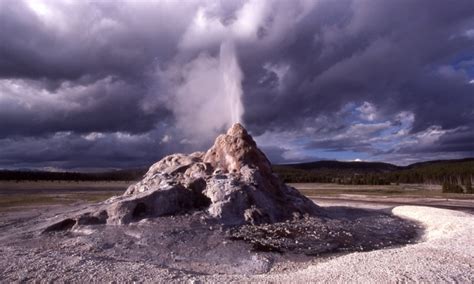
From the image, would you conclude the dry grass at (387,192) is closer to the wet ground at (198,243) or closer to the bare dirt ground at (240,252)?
the bare dirt ground at (240,252)

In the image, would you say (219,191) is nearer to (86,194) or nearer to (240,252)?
(240,252)

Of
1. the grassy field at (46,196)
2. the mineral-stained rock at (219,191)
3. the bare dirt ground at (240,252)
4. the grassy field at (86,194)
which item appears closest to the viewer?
the bare dirt ground at (240,252)

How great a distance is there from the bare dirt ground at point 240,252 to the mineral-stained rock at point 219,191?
1.19 m

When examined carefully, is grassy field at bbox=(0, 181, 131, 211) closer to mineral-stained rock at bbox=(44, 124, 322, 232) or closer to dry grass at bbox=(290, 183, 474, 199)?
mineral-stained rock at bbox=(44, 124, 322, 232)

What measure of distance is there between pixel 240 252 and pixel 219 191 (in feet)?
21.9

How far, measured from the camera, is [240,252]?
742 inches

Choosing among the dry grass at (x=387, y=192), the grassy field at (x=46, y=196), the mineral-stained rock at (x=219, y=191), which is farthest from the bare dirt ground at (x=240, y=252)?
the dry grass at (x=387, y=192)

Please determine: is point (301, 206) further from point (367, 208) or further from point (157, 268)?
point (157, 268)

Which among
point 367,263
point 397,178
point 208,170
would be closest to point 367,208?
point 208,170

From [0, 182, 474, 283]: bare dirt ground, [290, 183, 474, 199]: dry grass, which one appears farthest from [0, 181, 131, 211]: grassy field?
[290, 183, 474, 199]: dry grass

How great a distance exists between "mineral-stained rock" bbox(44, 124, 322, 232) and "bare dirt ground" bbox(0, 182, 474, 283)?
1.19m

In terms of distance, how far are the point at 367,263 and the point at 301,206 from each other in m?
13.9

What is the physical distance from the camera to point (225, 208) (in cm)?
2419

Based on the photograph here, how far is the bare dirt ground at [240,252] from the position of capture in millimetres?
13625
